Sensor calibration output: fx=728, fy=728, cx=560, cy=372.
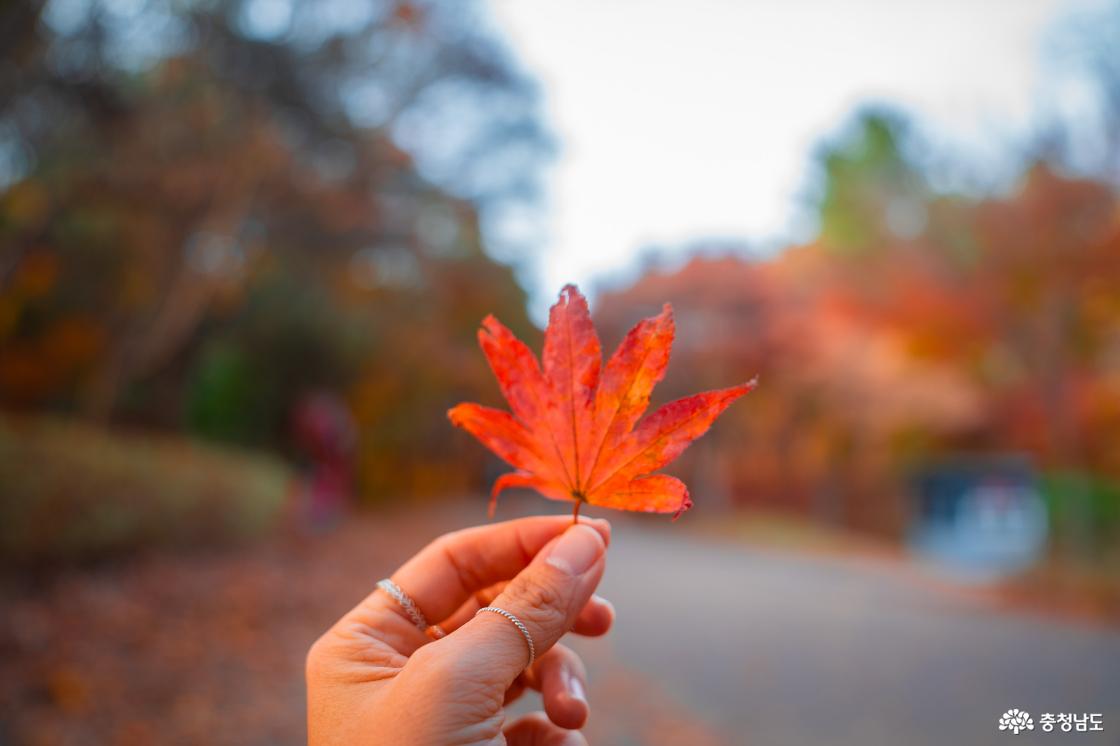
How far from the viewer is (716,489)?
42.5 ft

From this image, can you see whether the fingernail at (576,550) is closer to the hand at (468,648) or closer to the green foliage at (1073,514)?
the hand at (468,648)

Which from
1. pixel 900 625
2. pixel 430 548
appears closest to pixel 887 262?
pixel 900 625

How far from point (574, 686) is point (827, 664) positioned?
4.14 meters

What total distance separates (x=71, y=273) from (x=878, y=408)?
457 inches

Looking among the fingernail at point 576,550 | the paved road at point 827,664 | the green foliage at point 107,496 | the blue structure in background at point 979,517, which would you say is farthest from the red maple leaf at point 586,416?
the blue structure in background at point 979,517

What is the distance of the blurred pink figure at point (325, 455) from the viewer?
7.68 meters

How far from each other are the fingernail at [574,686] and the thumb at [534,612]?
0.10 m

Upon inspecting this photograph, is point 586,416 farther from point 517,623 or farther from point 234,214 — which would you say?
point 234,214

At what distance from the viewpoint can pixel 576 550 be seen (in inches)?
32.2

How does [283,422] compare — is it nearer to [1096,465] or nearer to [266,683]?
[266,683]

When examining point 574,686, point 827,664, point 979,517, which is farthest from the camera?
point 979,517

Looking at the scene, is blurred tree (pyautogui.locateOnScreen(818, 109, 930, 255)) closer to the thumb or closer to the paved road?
the paved road

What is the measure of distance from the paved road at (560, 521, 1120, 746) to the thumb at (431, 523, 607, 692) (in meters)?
2.78

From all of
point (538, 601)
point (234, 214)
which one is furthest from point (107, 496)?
point (538, 601)
